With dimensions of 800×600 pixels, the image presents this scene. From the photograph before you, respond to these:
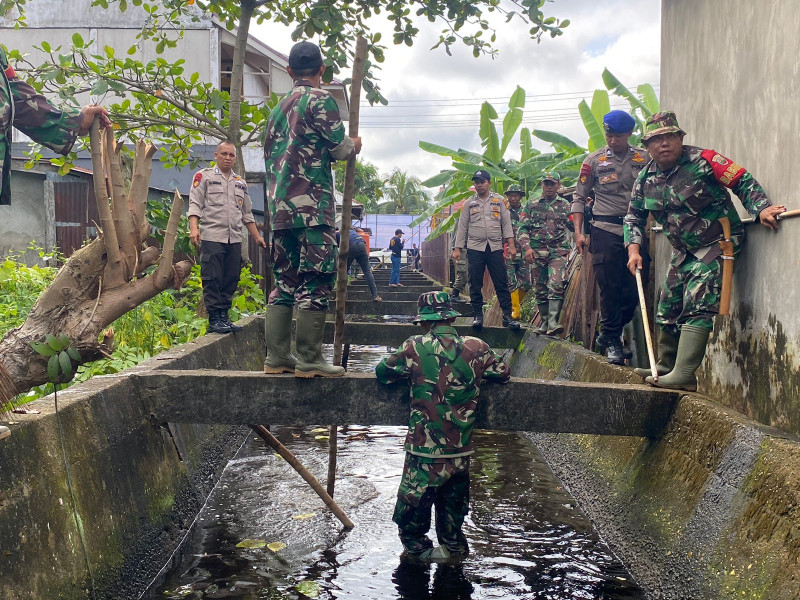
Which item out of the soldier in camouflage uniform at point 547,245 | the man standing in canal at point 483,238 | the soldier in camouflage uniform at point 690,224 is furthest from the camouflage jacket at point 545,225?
the soldier in camouflage uniform at point 690,224

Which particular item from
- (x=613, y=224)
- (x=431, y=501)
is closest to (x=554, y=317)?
(x=613, y=224)

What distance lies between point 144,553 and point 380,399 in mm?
1507

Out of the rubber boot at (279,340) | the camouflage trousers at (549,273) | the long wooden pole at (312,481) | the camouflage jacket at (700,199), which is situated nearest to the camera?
the camouflage jacket at (700,199)

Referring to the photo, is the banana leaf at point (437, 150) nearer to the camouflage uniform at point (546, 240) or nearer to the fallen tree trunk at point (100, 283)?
the camouflage uniform at point (546, 240)

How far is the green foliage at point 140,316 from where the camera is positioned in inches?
263

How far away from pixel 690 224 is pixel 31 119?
3.48 metres

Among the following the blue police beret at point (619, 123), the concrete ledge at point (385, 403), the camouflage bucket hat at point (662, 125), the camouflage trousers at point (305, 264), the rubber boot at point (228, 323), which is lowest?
the concrete ledge at point (385, 403)

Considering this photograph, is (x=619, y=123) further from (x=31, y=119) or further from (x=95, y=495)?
(x=95, y=495)

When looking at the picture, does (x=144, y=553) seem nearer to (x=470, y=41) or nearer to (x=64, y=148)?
(x=64, y=148)

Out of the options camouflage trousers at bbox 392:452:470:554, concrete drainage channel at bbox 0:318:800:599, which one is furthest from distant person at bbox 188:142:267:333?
camouflage trousers at bbox 392:452:470:554

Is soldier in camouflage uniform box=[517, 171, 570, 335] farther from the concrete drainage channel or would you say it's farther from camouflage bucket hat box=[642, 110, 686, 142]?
camouflage bucket hat box=[642, 110, 686, 142]

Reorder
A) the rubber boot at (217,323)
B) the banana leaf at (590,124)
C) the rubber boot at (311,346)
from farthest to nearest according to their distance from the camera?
the banana leaf at (590,124)
the rubber boot at (217,323)
the rubber boot at (311,346)

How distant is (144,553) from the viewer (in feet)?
13.6

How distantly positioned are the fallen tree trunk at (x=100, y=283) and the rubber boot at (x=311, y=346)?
3.04 ft
